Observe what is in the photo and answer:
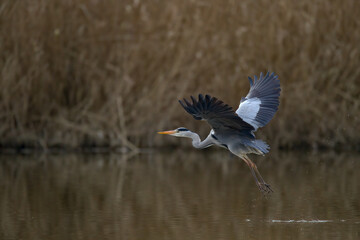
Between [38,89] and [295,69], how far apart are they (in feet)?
14.5

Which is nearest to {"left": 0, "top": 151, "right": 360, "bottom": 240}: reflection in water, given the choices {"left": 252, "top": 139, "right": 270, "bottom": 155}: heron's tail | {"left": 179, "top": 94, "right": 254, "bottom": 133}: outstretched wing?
{"left": 252, "top": 139, "right": 270, "bottom": 155}: heron's tail

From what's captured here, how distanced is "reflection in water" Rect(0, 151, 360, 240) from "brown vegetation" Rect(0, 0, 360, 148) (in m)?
0.65

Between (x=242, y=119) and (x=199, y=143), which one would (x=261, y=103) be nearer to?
(x=199, y=143)

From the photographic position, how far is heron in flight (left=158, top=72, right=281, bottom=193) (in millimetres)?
7262

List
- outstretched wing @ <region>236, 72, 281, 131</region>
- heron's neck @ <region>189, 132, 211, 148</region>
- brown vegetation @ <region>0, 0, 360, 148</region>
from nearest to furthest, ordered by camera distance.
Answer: heron's neck @ <region>189, 132, 211, 148</region>
outstretched wing @ <region>236, 72, 281, 131</region>
brown vegetation @ <region>0, 0, 360, 148</region>

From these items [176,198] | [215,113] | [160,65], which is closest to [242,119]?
Result: [215,113]

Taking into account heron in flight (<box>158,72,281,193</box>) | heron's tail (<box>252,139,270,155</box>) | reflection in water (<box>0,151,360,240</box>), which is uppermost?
heron in flight (<box>158,72,281,193</box>)

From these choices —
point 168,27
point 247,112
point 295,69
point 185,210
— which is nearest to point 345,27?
point 295,69

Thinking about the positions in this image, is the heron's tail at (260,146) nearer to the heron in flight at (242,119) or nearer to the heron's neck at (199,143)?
the heron in flight at (242,119)

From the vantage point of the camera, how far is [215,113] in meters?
7.38

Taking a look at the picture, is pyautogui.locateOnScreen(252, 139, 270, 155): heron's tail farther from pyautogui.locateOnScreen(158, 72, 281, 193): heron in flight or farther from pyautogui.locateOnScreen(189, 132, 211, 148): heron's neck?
pyautogui.locateOnScreen(189, 132, 211, 148): heron's neck

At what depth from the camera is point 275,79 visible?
9.05 metres

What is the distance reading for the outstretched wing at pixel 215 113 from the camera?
277 inches

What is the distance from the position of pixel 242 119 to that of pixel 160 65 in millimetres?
6013
